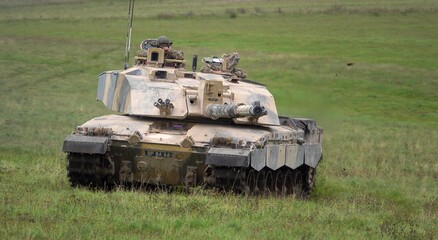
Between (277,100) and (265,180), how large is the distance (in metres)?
6.95

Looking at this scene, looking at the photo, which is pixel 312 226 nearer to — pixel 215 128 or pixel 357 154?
pixel 215 128

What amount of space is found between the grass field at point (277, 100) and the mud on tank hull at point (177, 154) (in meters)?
0.56

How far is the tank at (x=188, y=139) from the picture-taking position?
785 inches

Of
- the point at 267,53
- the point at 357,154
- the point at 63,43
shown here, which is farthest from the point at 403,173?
the point at 63,43

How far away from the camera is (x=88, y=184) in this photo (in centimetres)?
2070

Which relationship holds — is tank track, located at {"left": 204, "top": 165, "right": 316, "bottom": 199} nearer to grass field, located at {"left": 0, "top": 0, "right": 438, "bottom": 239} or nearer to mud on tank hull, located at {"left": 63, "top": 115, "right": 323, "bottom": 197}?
mud on tank hull, located at {"left": 63, "top": 115, "right": 323, "bottom": 197}

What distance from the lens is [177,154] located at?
20.1 meters

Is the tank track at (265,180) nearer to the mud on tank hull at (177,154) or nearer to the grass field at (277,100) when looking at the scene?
the mud on tank hull at (177,154)

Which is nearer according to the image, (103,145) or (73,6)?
(103,145)

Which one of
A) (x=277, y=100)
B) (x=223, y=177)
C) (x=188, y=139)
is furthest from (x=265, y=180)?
(x=277, y=100)

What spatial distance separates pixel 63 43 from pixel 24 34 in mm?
3095

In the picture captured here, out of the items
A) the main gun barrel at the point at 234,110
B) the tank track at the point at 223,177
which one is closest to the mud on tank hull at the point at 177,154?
the tank track at the point at 223,177

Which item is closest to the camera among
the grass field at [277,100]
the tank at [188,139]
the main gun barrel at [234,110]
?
the grass field at [277,100]

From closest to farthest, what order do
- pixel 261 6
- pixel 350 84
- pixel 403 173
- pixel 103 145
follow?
pixel 103 145 → pixel 403 173 → pixel 350 84 → pixel 261 6
